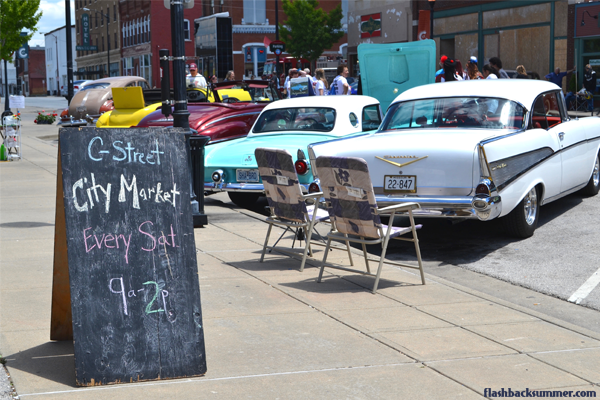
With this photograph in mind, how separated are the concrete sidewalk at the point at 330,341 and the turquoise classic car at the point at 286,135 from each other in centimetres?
292

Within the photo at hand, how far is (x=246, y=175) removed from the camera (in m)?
10.0

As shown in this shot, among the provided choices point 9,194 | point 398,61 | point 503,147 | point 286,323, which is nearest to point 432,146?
point 503,147

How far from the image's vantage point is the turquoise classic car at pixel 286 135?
32.8 ft

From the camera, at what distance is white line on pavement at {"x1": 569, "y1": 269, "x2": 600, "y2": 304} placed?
6.02m

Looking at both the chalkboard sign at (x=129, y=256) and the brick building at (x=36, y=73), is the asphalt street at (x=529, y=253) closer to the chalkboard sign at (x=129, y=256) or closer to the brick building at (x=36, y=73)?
the chalkboard sign at (x=129, y=256)

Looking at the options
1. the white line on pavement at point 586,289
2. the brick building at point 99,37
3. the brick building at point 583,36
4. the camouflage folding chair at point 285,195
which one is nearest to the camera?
the white line on pavement at point 586,289

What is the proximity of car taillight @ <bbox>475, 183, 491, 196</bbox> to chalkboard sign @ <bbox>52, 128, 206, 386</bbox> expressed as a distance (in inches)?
146

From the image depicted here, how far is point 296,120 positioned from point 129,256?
7043mm

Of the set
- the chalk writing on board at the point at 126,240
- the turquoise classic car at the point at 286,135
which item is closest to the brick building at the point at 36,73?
the turquoise classic car at the point at 286,135

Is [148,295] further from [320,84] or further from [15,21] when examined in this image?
[15,21]

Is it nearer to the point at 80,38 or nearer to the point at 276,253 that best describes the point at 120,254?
the point at 276,253

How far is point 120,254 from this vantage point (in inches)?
159

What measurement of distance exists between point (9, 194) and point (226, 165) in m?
3.80

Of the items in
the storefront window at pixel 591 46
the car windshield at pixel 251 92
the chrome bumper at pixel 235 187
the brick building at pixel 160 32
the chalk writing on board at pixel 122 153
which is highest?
the brick building at pixel 160 32
